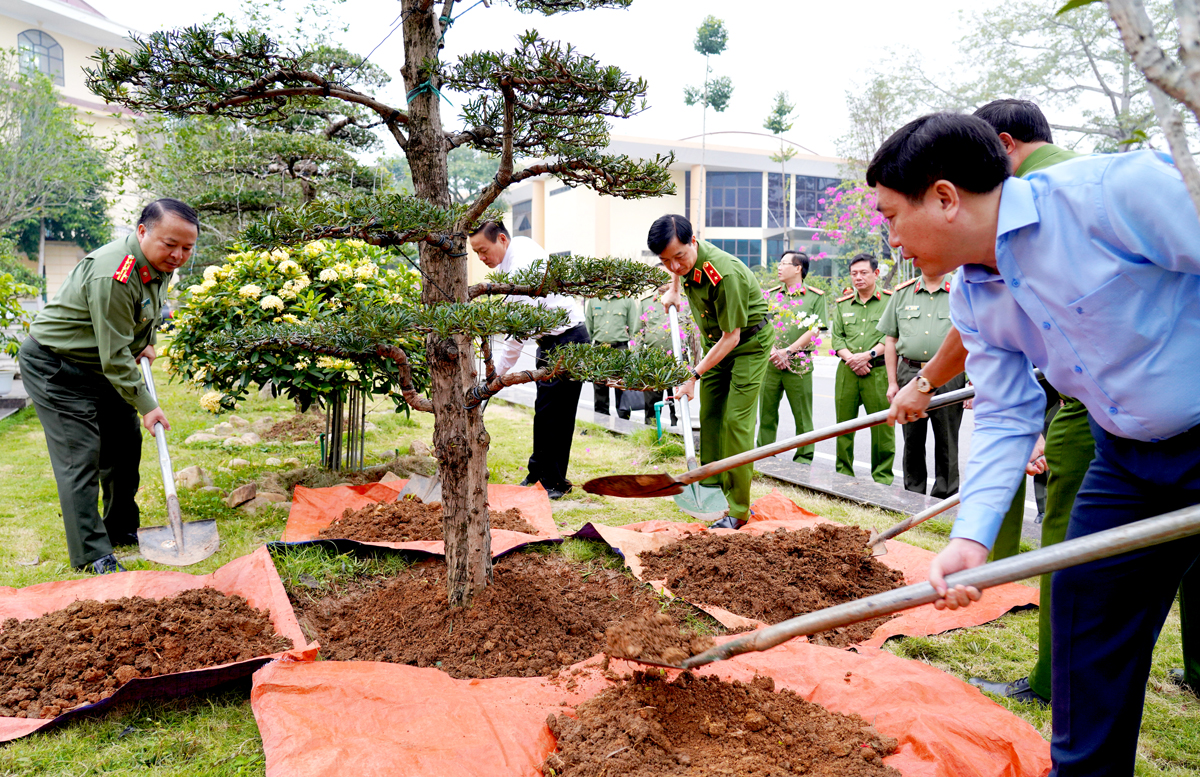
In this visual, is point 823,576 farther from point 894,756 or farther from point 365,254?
point 365,254

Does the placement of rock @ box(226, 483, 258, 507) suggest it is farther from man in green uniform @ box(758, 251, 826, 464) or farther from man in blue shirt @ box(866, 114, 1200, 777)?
man in blue shirt @ box(866, 114, 1200, 777)

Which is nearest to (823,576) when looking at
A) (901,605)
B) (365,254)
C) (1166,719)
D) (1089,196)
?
(1166,719)

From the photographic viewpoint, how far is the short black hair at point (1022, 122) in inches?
96.3

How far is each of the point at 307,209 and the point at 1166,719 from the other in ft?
10.3

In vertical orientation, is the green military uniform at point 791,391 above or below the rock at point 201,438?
above

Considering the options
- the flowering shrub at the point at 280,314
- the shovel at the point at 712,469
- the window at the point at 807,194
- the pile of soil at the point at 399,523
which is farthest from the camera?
the window at the point at 807,194

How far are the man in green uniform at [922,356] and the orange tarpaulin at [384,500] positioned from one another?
2.43m

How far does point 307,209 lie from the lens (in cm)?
233

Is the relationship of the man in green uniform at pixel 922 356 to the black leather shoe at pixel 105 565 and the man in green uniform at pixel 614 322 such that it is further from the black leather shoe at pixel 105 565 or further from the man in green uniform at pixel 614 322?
the black leather shoe at pixel 105 565

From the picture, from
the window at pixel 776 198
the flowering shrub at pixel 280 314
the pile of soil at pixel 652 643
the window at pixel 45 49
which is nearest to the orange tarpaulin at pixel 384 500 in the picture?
the flowering shrub at pixel 280 314

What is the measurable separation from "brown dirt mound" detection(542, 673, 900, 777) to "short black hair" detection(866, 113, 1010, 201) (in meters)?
1.40

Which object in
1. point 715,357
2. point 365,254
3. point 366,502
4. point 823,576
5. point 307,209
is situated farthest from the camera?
point 365,254

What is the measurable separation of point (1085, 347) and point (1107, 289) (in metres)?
0.13

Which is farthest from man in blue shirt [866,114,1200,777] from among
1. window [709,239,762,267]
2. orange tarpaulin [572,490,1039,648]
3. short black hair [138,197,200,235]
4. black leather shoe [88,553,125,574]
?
window [709,239,762,267]
